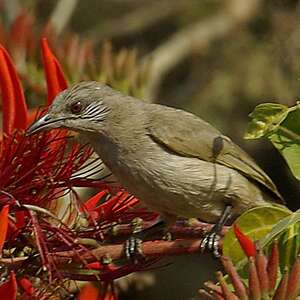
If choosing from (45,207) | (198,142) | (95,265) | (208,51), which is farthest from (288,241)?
(208,51)

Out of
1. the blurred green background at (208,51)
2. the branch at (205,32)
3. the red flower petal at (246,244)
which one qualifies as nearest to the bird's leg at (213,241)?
the red flower petal at (246,244)

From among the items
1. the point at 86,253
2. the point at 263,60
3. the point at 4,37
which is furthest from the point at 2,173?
the point at 263,60

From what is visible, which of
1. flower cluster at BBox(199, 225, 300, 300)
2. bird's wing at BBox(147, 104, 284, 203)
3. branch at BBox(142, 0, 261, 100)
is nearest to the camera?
flower cluster at BBox(199, 225, 300, 300)

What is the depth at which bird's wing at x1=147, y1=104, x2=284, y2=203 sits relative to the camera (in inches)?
86.3

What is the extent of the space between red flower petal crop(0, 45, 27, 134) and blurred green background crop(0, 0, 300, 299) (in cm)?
288

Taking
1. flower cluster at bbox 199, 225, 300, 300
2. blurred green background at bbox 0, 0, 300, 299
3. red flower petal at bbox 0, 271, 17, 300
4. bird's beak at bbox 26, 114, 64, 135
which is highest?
bird's beak at bbox 26, 114, 64, 135

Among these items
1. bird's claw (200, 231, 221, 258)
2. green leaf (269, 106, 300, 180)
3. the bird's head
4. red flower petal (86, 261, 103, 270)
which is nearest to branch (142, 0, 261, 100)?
the bird's head

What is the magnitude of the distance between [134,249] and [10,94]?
0.36m

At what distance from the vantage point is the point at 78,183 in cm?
188

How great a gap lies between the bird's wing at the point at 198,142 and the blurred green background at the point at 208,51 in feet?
7.83

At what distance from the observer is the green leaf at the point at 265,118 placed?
1.47 m

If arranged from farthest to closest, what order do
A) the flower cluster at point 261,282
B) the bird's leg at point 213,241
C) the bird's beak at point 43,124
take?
1. the bird's beak at point 43,124
2. the bird's leg at point 213,241
3. the flower cluster at point 261,282

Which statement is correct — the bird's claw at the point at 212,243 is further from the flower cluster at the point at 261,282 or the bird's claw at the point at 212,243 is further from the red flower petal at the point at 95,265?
the flower cluster at the point at 261,282

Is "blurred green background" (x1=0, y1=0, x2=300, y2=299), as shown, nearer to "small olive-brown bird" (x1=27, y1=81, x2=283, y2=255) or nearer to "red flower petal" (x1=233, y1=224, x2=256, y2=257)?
"small olive-brown bird" (x1=27, y1=81, x2=283, y2=255)
